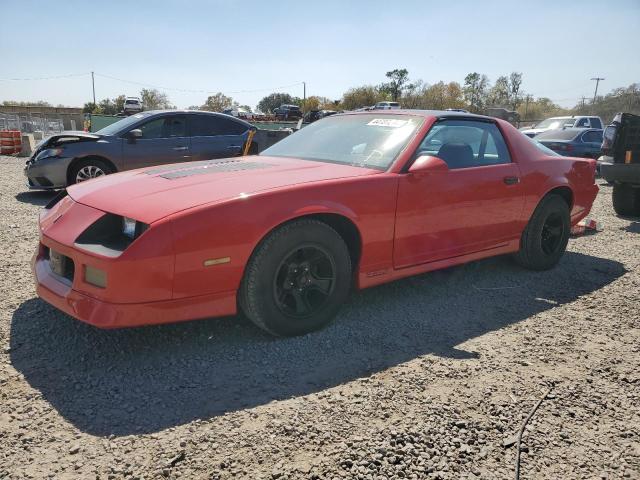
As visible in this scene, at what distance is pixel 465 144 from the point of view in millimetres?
3887

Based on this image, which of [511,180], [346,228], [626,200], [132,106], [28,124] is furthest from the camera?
[132,106]

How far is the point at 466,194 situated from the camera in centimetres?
366

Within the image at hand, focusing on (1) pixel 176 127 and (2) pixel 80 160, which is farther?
(1) pixel 176 127

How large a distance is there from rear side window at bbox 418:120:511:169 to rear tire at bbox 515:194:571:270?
0.69 m

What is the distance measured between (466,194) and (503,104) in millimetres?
75557

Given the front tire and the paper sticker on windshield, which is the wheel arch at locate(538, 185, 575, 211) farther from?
the front tire

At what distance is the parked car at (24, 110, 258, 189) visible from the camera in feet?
24.7

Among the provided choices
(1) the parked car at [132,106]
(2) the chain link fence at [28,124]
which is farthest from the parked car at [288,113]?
(2) the chain link fence at [28,124]

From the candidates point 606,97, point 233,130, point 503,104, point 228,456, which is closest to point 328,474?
point 228,456

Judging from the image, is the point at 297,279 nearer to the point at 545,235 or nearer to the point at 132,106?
the point at 545,235

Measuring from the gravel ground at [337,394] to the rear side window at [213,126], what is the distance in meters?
5.07

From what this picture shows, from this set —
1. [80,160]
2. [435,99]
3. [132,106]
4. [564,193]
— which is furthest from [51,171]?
[435,99]

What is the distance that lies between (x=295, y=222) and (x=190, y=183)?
2.24 feet

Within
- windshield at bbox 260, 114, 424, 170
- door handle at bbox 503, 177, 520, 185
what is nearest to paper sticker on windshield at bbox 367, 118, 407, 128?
windshield at bbox 260, 114, 424, 170
